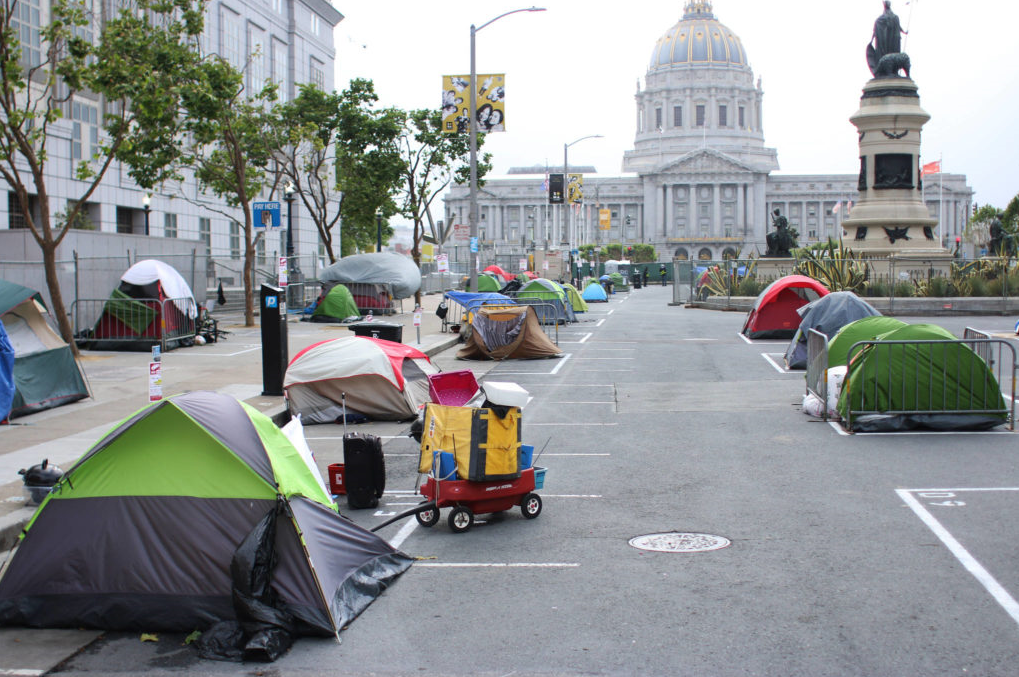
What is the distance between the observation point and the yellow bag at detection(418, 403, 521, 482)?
819 cm

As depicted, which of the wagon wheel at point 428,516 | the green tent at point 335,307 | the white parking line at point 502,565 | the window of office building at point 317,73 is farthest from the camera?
the window of office building at point 317,73

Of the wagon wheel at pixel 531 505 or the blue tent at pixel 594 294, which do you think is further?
the blue tent at pixel 594 294

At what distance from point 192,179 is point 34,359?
3824cm

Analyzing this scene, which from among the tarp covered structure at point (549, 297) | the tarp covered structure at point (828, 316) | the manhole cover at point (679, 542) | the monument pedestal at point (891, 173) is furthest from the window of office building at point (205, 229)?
the manhole cover at point (679, 542)

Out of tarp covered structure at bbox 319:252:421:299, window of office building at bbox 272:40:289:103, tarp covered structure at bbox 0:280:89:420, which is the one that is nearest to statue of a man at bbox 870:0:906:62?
tarp covered structure at bbox 319:252:421:299

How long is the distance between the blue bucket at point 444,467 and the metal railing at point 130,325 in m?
15.4

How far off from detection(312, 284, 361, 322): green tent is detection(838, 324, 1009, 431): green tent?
22.5m

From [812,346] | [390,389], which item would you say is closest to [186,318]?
[390,389]

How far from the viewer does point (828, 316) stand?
19.2 m

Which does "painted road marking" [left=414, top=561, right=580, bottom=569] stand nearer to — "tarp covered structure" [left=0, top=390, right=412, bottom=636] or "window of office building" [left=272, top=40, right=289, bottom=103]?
"tarp covered structure" [left=0, top=390, right=412, bottom=636]

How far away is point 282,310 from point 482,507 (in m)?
8.25

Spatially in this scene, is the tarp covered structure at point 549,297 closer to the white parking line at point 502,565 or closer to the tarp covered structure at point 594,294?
the tarp covered structure at point 594,294

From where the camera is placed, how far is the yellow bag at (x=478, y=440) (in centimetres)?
819

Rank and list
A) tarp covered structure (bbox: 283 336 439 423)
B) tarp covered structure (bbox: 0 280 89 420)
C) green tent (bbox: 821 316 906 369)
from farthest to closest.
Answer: green tent (bbox: 821 316 906 369) → tarp covered structure (bbox: 283 336 439 423) → tarp covered structure (bbox: 0 280 89 420)
